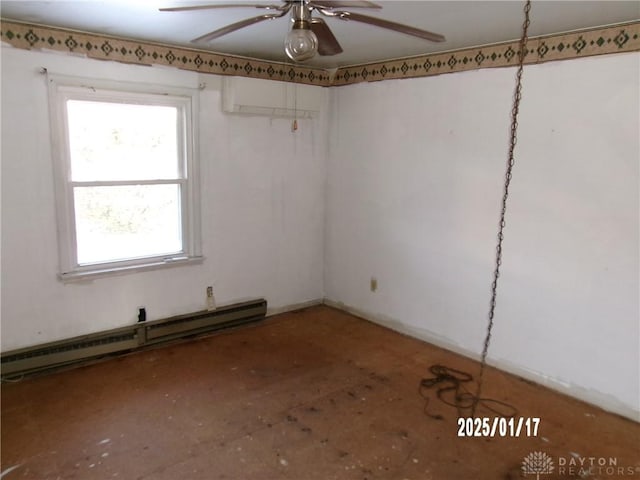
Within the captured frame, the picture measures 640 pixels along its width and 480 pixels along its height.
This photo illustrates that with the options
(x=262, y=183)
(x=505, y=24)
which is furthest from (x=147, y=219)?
(x=505, y=24)

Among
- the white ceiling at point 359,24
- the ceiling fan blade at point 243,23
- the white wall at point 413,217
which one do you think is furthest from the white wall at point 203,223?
the ceiling fan blade at point 243,23

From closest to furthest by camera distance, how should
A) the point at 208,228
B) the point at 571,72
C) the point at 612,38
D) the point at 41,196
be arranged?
1. the point at 612,38
2. the point at 571,72
3. the point at 41,196
4. the point at 208,228

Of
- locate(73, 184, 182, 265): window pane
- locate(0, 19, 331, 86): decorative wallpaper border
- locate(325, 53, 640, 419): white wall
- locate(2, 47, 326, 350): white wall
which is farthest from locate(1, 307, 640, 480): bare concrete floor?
locate(0, 19, 331, 86): decorative wallpaper border

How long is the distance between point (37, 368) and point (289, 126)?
288 cm

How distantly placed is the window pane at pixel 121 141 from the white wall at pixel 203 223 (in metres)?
0.21

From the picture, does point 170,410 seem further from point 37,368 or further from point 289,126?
point 289,126

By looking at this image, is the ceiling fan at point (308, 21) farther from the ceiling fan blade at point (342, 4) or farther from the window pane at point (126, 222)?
the window pane at point (126, 222)

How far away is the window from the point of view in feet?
11.5

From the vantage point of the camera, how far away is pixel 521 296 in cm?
361

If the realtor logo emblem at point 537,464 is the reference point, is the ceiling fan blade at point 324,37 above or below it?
above

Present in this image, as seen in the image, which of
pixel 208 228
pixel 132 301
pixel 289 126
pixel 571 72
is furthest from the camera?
pixel 289 126

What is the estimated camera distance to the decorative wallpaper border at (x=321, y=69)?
3068 mm

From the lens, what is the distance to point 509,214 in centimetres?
360

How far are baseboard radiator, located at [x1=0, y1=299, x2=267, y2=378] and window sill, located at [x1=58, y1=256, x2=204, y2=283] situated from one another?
444 mm
